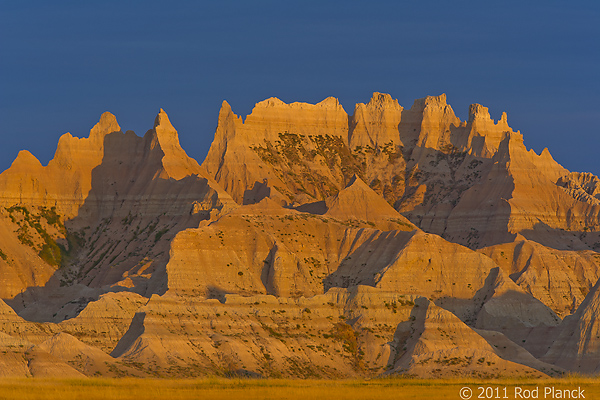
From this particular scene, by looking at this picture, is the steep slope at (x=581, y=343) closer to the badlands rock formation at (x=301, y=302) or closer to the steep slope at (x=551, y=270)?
the badlands rock formation at (x=301, y=302)

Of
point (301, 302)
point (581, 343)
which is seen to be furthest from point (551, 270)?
point (581, 343)

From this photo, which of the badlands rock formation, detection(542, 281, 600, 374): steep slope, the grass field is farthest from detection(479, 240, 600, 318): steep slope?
the grass field

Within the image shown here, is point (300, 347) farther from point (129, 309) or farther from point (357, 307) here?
point (129, 309)

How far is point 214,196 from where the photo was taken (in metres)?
200

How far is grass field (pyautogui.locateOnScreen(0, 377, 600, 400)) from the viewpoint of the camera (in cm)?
8931

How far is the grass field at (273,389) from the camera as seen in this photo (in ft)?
293

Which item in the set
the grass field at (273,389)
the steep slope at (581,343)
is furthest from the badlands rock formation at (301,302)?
the grass field at (273,389)

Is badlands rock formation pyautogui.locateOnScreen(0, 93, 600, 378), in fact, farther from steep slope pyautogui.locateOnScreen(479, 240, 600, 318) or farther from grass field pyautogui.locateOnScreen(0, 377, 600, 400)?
grass field pyautogui.locateOnScreen(0, 377, 600, 400)

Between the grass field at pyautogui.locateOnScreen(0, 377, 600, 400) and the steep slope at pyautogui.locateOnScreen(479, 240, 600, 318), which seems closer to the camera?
the grass field at pyautogui.locateOnScreen(0, 377, 600, 400)

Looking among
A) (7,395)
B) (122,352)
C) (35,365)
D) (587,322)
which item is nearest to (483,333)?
(587,322)

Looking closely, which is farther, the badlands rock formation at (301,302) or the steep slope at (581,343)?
the steep slope at (581,343)

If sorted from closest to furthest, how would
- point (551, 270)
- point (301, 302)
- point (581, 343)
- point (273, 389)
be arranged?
point (273, 389) < point (581, 343) < point (301, 302) < point (551, 270)

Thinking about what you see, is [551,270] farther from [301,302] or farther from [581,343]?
[581,343]

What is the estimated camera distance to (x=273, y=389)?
9625cm
